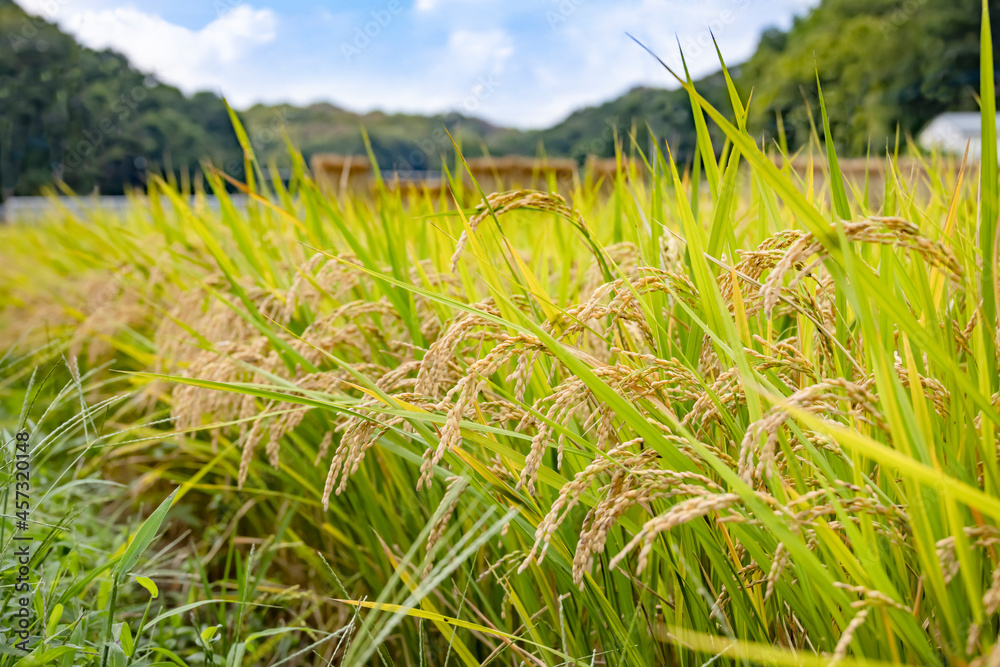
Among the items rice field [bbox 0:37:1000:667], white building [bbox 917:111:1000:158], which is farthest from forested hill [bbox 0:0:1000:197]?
rice field [bbox 0:37:1000:667]

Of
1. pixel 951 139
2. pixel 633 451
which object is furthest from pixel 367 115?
pixel 633 451

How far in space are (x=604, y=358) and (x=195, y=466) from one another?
5.30ft

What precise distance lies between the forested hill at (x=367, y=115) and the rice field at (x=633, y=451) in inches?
14.7

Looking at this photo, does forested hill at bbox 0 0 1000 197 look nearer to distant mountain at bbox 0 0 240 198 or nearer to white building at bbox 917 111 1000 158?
distant mountain at bbox 0 0 240 198

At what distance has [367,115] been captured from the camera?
8945 mm

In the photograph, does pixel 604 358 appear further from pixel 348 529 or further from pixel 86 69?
pixel 86 69

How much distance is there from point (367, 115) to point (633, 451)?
9.02m

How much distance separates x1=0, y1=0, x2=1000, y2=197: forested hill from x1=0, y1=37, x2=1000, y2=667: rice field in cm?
37

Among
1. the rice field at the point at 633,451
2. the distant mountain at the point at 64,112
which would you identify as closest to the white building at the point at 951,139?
the rice field at the point at 633,451

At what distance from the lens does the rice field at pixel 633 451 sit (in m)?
0.55

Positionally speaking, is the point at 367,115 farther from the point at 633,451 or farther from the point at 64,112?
the point at 633,451

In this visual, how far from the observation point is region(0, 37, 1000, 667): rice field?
55cm

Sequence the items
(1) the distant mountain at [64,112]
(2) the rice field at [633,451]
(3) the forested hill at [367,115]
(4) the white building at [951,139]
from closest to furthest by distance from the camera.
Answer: (2) the rice field at [633,451], (4) the white building at [951,139], (3) the forested hill at [367,115], (1) the distant mountain at [64,112]

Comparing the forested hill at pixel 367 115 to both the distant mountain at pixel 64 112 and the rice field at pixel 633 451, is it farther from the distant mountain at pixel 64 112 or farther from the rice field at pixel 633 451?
the rice field at pixel 633 451
